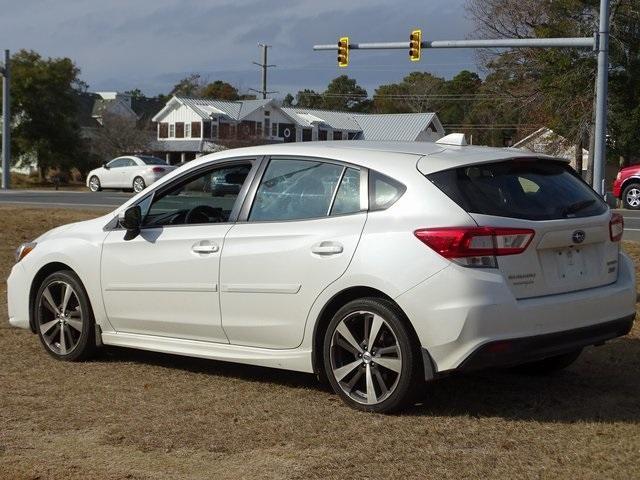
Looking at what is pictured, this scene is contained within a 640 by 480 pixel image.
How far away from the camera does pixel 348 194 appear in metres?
6.04

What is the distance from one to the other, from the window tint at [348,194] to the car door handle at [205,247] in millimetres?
878

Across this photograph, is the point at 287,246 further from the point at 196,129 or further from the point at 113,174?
the point at 196,129

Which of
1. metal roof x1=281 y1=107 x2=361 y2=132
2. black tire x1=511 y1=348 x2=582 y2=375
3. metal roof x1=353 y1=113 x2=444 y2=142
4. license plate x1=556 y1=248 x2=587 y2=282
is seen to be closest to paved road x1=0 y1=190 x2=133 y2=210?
black tire x1=511 y1=348 x2=582 y2=375

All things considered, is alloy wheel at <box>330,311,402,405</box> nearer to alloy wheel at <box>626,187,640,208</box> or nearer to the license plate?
the license plate

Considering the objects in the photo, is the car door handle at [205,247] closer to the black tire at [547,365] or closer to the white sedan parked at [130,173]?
the black tire at [547,365]

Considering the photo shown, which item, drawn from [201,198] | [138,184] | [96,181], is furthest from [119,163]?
[201,198]

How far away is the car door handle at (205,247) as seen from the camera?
645 centimetres

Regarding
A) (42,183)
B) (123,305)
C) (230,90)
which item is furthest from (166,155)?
(123,305)

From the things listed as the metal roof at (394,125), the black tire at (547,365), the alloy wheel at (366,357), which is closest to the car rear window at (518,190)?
the alloy wheel at (366,357)

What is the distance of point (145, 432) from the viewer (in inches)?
214

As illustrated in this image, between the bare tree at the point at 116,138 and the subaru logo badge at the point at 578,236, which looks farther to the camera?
the bare tree at the point at 116,138

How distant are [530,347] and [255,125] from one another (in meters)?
76.8

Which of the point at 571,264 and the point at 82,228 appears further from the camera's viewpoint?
the point at 82,228

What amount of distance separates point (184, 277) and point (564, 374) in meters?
2.67
